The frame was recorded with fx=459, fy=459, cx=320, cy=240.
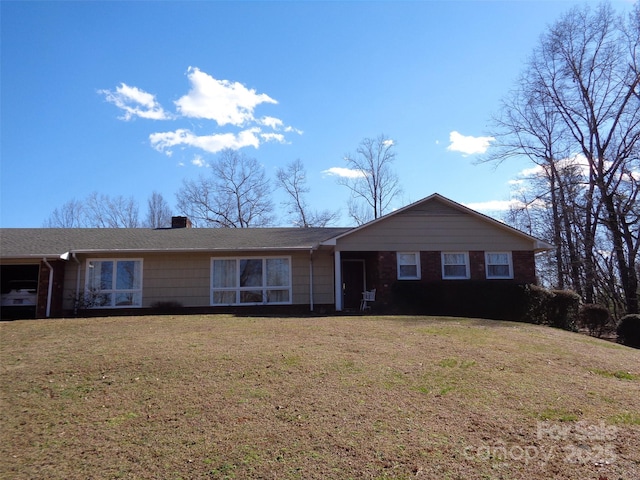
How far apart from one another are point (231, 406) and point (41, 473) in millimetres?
2079

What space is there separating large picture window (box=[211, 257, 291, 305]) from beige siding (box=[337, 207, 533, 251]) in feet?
10.00

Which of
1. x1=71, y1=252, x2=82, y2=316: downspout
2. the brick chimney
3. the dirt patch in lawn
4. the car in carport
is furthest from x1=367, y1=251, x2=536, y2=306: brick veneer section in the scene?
the car in carport

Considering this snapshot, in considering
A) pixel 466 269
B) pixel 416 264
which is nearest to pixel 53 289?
pixel 416 264

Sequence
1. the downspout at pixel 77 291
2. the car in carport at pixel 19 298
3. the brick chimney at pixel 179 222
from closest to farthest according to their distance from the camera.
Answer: the downspout at pixel 77 291, the car in carport at pixel 19 298, the brick chimney at pixel 179 222

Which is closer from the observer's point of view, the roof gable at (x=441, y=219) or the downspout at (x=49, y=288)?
the downspout at (x=49, y=288)

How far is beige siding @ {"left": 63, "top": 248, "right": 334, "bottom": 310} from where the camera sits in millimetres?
16828

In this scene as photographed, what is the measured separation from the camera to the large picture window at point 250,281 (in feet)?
57.2

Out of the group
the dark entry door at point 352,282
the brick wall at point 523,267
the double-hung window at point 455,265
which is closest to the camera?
the double-hung window at point 455,265

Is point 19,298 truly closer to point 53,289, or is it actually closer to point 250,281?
point 53,289

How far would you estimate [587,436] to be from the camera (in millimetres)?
5188

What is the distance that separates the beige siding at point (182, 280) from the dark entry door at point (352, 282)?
211 centimetres

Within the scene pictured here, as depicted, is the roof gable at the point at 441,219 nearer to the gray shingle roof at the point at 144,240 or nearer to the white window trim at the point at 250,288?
the gray shingle roof at the point at 144,240

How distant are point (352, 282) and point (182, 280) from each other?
7104 mm

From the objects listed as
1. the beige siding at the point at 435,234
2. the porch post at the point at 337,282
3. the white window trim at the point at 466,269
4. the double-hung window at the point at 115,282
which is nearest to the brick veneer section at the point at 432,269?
the white window trim at the point at 466,269
